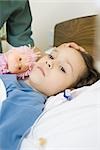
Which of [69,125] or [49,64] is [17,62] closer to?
[49,64]

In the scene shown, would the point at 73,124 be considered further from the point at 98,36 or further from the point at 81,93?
the point at 98,36

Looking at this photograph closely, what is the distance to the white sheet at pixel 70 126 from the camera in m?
0.84

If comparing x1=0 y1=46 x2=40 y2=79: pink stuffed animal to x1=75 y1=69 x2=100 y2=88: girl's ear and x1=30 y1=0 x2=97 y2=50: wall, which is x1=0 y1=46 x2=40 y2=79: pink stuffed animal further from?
x1=30 y1=0 x2=97 y2=50: wall

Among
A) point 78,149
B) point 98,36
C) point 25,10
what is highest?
point 98,36

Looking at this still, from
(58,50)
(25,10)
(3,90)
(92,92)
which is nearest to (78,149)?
(92,92)

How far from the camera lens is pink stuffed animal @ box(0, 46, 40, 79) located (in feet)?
3.62

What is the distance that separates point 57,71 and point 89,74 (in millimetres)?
148

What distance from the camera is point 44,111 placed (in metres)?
0.99

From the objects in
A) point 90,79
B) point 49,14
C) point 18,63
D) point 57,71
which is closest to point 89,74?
point 90,79

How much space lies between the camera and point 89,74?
1.17 metres

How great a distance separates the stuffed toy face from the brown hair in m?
0.20

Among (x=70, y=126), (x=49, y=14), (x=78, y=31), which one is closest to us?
(x=70, y=126)

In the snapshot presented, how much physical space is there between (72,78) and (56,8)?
618 millimetres

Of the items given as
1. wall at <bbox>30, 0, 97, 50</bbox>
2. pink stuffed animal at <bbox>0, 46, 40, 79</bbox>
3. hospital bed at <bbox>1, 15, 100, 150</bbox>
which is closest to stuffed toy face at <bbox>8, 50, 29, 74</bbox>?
pink stuffed animal at <bbox>0, 46, 40, 79</bbox>
